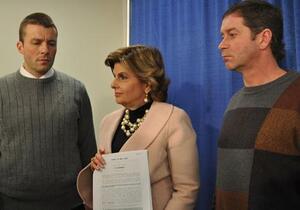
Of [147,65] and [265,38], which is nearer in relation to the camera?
[265,38]

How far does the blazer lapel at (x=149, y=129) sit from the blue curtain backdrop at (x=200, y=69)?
377mm

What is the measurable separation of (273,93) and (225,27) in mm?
331

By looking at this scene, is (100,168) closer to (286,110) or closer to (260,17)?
(286,110)

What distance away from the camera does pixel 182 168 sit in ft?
5.44

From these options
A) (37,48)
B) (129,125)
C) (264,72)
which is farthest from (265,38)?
(37,48)

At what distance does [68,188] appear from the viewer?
79.8 inches

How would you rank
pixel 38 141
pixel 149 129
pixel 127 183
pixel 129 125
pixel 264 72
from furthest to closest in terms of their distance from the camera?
pixel 38 141 → pixel 129 125 → pixel 149 129 → pixel 127 183 → pixel 264 72

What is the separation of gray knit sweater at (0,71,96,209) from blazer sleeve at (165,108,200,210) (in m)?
0.63

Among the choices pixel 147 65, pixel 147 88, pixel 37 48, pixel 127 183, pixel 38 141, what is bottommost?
pixel 127 183

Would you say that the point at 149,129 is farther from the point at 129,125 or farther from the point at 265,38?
the point at 265,38

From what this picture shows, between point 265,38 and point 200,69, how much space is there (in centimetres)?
64

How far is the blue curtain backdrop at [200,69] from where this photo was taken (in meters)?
2.02

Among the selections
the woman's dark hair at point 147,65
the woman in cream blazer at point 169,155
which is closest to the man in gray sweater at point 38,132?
the woman in cream blazer at point 169,155

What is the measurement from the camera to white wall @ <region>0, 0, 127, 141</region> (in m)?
2.48
